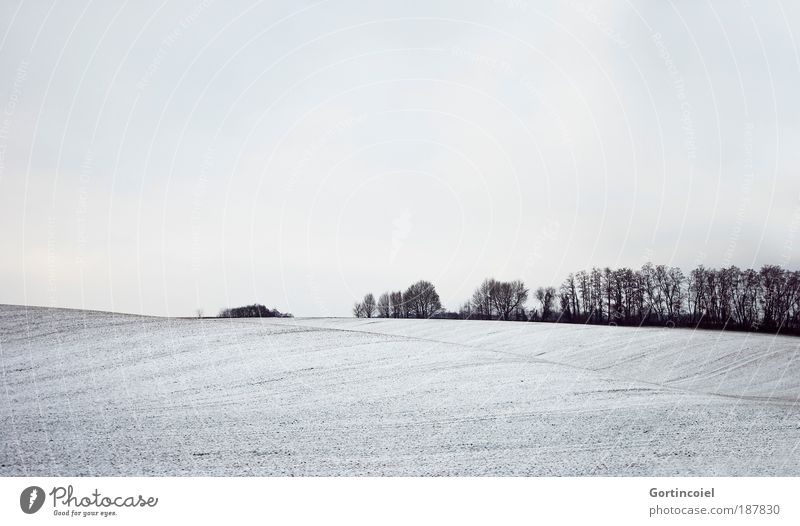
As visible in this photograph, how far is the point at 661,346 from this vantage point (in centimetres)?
1916

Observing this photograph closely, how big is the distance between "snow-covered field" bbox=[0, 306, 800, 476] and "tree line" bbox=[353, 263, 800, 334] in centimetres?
130

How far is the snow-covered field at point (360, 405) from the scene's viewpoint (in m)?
7.91

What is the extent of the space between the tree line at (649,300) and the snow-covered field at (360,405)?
130 cm

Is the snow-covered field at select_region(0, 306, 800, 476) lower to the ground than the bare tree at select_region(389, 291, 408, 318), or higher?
lower

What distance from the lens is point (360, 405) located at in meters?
10.5

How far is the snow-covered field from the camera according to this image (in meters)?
7.91

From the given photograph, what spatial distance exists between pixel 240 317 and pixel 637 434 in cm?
1743

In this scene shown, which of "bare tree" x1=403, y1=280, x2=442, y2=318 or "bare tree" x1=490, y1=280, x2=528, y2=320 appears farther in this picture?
"bare tree" x1=490, y1=280, x2=528, y2=320
